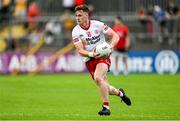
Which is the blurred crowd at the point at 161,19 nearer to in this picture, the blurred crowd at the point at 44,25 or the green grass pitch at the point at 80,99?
the blurred crowd at the point at 44,25

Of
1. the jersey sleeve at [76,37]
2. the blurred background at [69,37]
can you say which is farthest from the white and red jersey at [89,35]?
the blurred background at [69,37]

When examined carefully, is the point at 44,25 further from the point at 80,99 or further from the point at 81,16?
the point at 81,16

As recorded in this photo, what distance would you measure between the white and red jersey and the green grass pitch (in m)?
1.68

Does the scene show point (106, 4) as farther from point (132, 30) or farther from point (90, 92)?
A: point (90, 92)

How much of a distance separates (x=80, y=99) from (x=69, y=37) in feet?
44.9

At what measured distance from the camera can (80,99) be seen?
2216 centimetres

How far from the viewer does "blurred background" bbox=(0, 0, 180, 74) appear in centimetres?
3478

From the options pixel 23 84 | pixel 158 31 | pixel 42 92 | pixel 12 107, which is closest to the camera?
pixel 12 107

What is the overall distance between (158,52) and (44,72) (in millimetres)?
5633

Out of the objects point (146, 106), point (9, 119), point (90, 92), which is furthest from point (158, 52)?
point (9, 119)

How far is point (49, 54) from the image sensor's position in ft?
117

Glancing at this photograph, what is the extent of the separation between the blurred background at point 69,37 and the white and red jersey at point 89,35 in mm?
17473

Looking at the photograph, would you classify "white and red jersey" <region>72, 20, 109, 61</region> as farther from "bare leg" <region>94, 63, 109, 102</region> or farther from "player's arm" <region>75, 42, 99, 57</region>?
"bare leg" <region>94, 63, 109, 102</region>

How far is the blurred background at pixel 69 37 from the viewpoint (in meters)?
34.8
